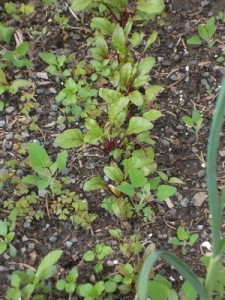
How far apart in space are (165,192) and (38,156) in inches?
16.3

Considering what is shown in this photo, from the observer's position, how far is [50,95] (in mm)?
2133

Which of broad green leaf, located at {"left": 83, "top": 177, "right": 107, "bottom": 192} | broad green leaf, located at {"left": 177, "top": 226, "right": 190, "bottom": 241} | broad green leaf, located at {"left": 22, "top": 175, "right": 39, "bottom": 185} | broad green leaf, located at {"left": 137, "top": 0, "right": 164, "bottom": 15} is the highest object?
broad green leaf, located at {"left": 137, "top": 0, "right": 164, "bottom": 15}

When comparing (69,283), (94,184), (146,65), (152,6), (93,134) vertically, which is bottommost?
(69,283)

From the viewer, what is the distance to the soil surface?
1.78 meters

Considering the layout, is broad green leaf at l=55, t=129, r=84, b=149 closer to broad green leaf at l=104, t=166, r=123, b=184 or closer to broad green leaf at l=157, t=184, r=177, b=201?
broad green leaf at l=104, t=166, r=123, b=184

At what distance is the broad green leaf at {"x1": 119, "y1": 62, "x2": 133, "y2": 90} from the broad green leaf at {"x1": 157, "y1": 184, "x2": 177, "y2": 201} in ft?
1.45

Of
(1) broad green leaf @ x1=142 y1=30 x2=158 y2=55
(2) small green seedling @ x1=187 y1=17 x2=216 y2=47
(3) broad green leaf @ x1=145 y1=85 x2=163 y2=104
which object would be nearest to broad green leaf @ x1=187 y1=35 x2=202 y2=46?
(2) small green seedling @ x1=187 y1=17 x2=216 y2=47

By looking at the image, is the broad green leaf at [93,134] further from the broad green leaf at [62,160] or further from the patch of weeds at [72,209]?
the patch of weeds at [72,209]

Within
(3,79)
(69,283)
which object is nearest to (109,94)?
(3,79)

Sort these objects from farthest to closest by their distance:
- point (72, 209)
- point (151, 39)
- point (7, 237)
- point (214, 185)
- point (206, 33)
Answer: point (206, 33) → point (151, 39) → point (72, 209) → point (7, 237) → point (214, 185)

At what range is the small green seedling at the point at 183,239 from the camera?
1.74m

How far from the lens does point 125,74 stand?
6.63 feet

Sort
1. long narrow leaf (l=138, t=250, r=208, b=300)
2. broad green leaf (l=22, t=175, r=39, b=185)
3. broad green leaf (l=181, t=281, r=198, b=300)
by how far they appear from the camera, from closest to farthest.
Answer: long narrow leaf (l=138, t=250, r=208, b=300), broad green leaf (l=181, t=281, r=198, b=300), broad green leaf (l=22, t=175, r=39, b=185)

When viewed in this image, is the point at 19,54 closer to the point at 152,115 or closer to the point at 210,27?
the point at 152,115
